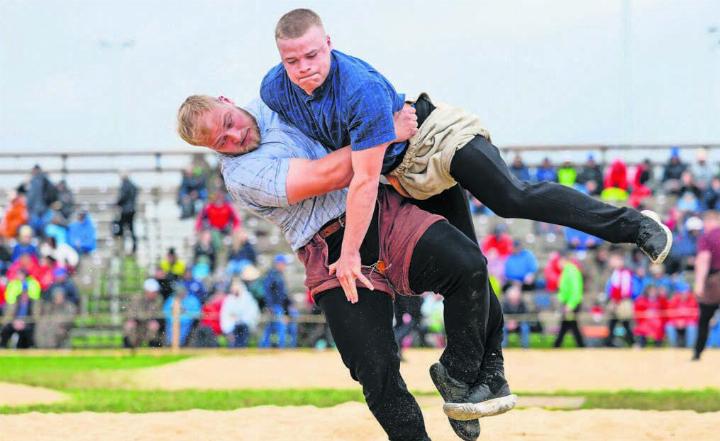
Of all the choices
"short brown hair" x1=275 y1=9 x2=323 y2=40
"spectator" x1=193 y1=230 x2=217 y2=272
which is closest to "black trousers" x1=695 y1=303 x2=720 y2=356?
"spectator" x1=193 y1=230 x2=217 y2=272

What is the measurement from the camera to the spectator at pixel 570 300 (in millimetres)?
15242

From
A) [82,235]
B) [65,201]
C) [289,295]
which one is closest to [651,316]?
[289,295]

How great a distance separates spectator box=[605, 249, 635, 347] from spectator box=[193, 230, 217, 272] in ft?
20.4

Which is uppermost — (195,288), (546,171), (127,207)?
(546,171)

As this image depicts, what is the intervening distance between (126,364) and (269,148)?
999cm

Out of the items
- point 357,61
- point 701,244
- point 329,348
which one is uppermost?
point 357,61

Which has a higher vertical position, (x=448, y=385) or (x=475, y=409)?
(x=448, y=385)

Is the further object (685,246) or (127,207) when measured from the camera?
(127,207)

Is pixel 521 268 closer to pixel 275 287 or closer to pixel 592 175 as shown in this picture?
pixel 592 175

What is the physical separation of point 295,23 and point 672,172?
1513 centimetres

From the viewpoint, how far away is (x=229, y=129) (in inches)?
183

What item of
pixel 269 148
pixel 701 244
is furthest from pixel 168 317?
pixel 269 148

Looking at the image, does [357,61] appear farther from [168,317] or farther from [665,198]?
[665,198]

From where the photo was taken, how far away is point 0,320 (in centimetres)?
1559
